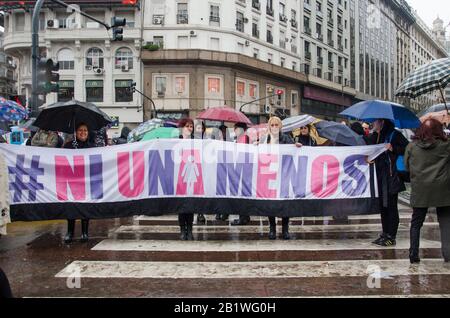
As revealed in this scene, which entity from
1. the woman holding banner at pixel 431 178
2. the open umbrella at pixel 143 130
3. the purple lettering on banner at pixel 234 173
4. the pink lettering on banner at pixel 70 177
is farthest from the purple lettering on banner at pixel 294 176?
the open umbrella at pixel 143 130

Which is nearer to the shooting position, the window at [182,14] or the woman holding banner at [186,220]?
the woman holding banner at [186,220]

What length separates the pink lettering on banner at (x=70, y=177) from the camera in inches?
280

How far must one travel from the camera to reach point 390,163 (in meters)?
6.81

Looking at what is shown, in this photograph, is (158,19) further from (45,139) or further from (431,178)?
(431,178)

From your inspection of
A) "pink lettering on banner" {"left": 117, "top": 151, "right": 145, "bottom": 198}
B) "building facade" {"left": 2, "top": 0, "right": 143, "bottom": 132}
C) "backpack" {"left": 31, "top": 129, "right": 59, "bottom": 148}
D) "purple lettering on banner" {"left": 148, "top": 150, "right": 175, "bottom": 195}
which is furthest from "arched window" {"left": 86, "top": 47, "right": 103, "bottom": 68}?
"purple lettering on banner" {"left": 148, "top": 150, "right": 175, "bottom": 195}

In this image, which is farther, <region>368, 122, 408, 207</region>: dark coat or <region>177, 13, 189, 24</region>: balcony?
<region>177, 13, 189, 24</region>: balcony

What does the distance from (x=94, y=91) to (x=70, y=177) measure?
3633 centimetres

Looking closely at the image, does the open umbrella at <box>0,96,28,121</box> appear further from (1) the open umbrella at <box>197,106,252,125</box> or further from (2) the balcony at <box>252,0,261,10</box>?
(2) the balcony at <box>252,0,261,10</box>

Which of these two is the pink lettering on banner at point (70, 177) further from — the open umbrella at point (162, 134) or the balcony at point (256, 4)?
the balcony at point (256, 4)

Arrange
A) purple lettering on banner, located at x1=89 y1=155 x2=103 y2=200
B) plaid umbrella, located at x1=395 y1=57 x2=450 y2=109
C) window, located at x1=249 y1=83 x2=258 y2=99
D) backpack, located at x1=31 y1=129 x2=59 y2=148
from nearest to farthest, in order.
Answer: purple lettering on banner, located at x1=89 y1=155 x2=103 y2=200 → plaid umbrella, located at x1=395 y1=57 x2=450 y2=109 → backpack, located at x1=31 y1=129 x2=59 y2=148 → window, located at x1=249 y1=83 x2=258 y2=99

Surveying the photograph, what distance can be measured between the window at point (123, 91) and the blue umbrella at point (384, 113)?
35.8 m

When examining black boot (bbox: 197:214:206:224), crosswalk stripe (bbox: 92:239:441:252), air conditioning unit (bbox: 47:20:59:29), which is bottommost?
crosswalk stripe (bbox: 92:239:441:252)

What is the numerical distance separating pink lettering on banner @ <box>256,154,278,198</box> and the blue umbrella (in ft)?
4.86

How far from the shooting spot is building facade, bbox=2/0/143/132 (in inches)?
1614
